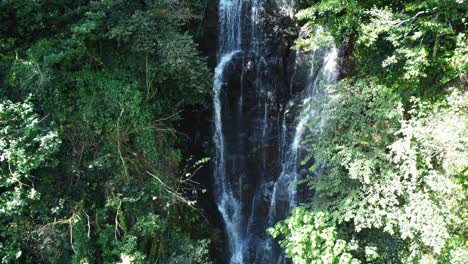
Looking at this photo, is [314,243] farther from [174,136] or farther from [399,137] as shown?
[174,136]

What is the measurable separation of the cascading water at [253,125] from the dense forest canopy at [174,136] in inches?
27.6

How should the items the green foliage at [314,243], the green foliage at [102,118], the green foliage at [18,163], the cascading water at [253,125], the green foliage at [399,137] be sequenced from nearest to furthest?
the green foliage at [314,243], the green foliage at [399,137], the green foliage at [18,163], the green foliage at [102,118], the cascading water at [253,125]

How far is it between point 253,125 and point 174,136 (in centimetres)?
188

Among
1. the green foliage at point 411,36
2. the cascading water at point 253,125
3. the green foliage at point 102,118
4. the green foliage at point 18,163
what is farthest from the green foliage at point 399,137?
the green foliage at point 18,163

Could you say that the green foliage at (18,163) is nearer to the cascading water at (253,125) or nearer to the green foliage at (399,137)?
the cascading water at (253,125)

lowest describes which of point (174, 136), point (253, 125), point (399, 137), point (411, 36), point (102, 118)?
point (174, 136)

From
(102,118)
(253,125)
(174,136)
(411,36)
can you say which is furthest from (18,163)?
(411,36)

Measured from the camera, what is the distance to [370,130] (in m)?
6.02

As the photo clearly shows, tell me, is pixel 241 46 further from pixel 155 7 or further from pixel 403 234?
pixel 403 234

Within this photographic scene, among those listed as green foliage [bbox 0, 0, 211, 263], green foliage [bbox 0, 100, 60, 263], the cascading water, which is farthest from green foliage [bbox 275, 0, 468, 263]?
green foliage [bbox 0, 100, 60, 263]

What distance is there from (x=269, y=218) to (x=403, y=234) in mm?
3491

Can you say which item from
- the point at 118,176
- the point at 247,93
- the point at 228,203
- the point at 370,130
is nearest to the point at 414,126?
the point at 370,130

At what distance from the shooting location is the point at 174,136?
803 cm

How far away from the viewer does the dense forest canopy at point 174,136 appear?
5.40 meters
